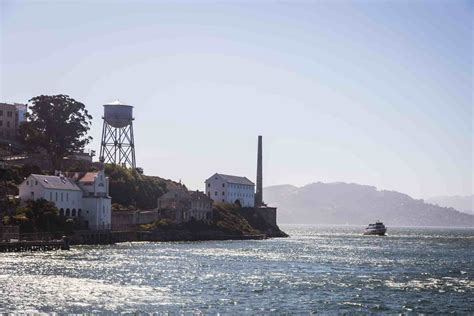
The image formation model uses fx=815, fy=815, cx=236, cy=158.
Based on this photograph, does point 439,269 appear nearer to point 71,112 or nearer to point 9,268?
point 9,268

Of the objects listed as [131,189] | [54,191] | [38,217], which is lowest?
[38,217]

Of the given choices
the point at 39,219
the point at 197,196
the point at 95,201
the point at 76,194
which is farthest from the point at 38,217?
the point at 197,196

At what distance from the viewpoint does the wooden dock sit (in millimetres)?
102438

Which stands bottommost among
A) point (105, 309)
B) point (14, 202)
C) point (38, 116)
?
point (105, 309)

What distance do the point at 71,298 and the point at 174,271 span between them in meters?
24.2

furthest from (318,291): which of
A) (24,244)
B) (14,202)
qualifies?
(14,202)

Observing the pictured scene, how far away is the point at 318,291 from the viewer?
69.5 meters

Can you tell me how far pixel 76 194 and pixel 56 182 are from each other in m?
5.36

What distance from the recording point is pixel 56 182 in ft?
439

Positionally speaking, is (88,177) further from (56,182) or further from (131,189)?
(131,189)

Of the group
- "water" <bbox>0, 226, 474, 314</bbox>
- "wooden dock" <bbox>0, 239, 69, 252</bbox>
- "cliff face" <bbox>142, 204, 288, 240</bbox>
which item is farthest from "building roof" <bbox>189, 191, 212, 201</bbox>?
"wooden dock" <bbox>0, 239, 69, 252</bbox>

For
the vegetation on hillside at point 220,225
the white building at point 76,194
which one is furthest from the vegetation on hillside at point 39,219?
the vegetation on hillside at point 220,225

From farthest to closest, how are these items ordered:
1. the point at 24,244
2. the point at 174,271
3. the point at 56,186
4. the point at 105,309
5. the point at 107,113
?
the point at 107,113
the point at 56,186
the point at 24,244
the point at 174,271
the point at 105,309

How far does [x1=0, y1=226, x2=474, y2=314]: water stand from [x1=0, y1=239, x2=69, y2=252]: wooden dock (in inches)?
116
